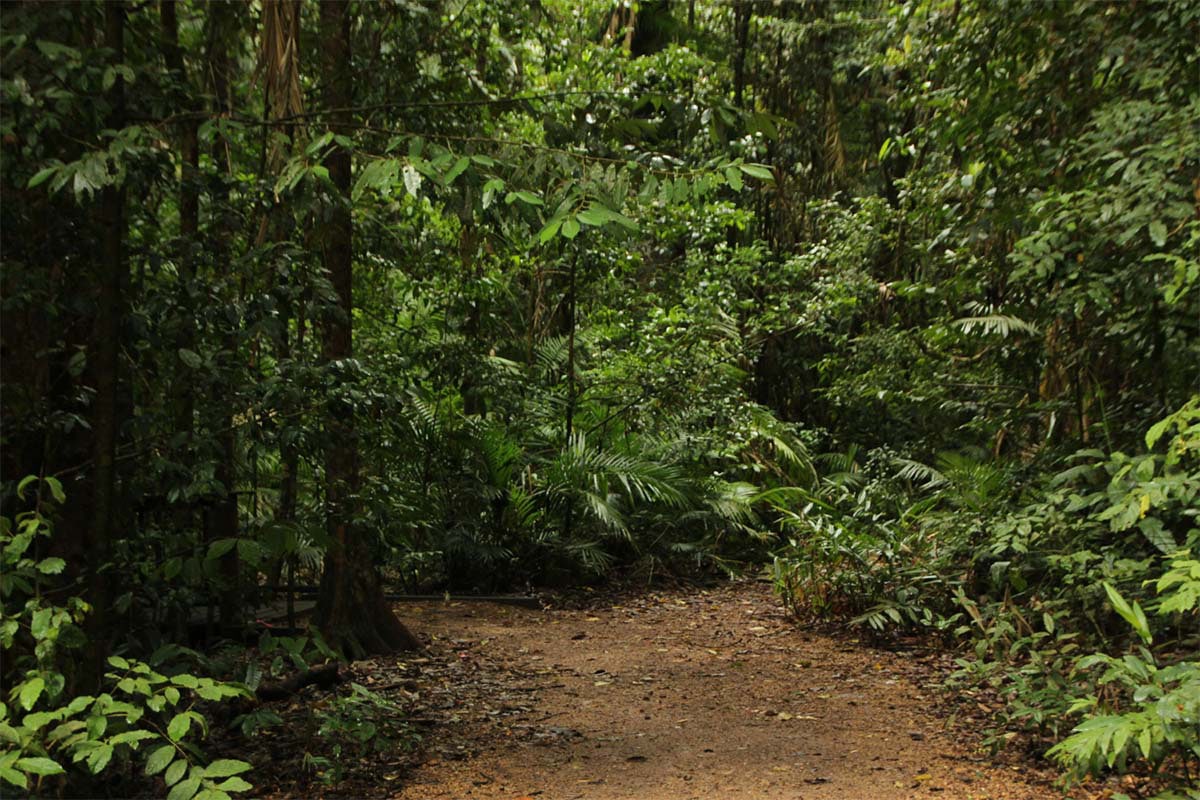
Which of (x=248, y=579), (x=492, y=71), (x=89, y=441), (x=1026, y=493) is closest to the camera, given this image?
(x=89, y=441)

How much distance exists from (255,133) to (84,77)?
5.69 ft

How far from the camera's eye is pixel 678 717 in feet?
17.3

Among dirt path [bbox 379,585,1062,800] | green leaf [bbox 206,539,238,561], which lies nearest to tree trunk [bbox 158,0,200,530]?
green leaf [bbox 206,539,238,561]

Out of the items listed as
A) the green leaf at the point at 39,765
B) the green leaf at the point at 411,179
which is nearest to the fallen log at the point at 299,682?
the green leaf at the point at 39,765

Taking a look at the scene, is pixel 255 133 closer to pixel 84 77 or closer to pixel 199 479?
pixel 84 77

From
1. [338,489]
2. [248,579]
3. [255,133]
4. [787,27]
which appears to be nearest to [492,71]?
[255,133]

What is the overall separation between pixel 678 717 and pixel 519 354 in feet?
19.5

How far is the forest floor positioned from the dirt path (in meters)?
0.01

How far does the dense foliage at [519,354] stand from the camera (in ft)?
11.4

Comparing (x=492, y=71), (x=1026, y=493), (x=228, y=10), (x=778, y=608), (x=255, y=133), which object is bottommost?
(x=778, y=608)

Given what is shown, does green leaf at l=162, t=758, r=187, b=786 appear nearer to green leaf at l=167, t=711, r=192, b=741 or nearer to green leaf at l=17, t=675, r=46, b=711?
green leaf at l=167, t=711, r=192, b=741

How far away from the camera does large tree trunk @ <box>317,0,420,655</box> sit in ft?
18.1

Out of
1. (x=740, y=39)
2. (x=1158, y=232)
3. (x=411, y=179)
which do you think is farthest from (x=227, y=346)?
(x=740, y=39)

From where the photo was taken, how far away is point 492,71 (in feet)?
22.0
